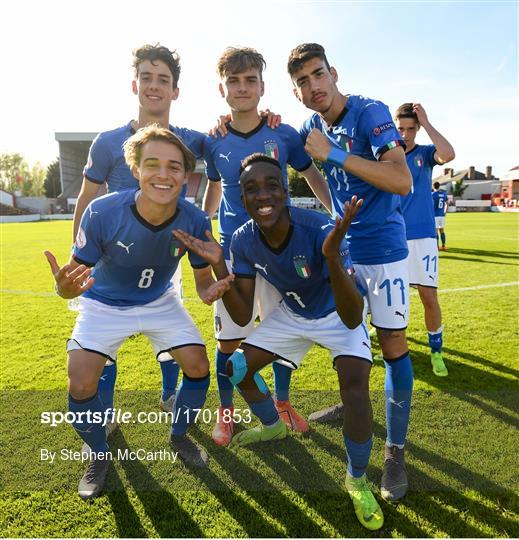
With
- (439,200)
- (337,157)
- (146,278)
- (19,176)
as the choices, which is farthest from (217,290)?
(19,176)

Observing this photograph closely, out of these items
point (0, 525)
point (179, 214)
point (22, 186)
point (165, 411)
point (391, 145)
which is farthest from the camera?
point (22, 186)

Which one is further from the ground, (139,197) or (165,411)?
(139,197)

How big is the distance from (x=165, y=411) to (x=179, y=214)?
1751 mm

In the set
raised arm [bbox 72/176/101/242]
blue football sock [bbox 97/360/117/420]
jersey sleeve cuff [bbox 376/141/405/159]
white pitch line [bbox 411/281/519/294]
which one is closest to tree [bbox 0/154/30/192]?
white pitch line [bbox 411/281/519/294]

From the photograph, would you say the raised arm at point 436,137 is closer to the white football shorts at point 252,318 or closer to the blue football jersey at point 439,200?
the white football shorts at point 252,318

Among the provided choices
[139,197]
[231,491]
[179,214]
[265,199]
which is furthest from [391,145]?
[231,491]

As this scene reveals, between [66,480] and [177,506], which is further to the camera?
[66,480]

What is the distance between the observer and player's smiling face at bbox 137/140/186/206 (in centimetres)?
280

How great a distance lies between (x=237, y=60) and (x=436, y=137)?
2.00 meters

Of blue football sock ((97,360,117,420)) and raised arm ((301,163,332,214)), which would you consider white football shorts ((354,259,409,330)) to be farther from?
blue football sock ((97,360,117,420))

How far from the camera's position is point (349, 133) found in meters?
2.80

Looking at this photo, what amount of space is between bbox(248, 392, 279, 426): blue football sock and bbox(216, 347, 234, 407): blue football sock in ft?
1.30

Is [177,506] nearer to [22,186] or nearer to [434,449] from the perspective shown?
[434,449]

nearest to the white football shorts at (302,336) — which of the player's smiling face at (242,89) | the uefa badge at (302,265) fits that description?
the uefa badge at (302,265)
